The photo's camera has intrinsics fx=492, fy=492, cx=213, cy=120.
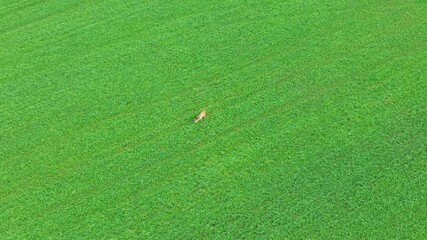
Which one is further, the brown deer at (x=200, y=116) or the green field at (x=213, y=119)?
the brown deer at (x=200, y=116)

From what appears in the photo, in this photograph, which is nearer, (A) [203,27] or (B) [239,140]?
(B) [239,140]

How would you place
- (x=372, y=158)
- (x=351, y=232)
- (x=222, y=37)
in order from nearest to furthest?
(x=351, y=232)
(x=372, y=158)
(x=222, y=37)

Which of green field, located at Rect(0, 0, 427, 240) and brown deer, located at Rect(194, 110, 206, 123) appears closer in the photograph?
green field, located at Rect(0, 0, 427, 240)

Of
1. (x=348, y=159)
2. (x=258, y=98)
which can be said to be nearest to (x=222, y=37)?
(x=258, y=98)

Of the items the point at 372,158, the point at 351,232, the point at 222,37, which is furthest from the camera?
the point at 222,37

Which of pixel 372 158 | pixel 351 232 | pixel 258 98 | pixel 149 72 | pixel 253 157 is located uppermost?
pixel 149 72

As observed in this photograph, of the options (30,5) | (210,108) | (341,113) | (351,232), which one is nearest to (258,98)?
(210,108)

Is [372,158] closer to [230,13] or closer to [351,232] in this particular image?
[351,232]

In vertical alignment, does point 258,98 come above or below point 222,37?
below
